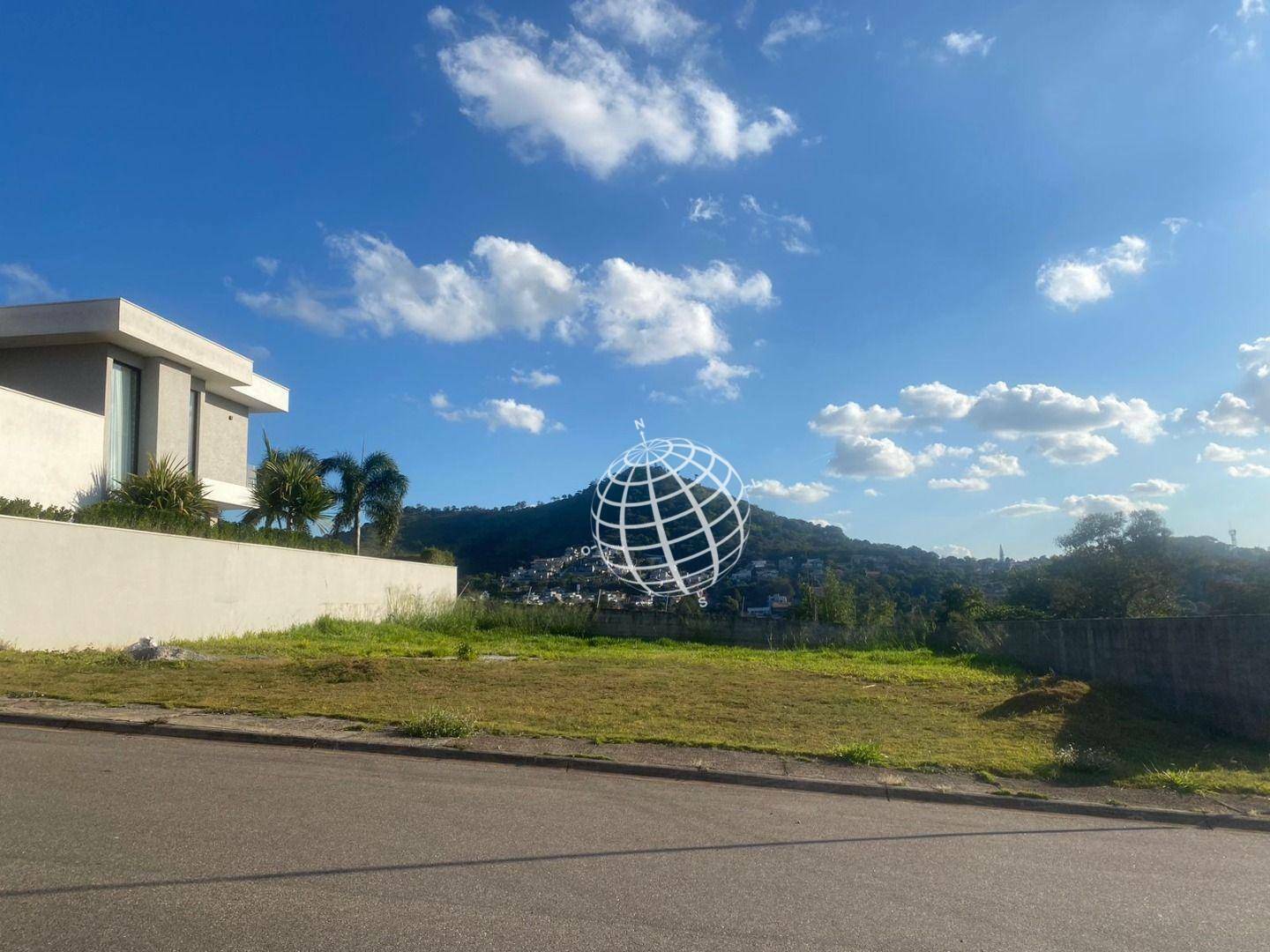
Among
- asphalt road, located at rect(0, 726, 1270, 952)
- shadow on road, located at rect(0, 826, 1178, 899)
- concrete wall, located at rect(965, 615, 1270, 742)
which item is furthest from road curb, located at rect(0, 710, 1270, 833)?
concrete wall, located at rect(965, 615, 1270, 742)

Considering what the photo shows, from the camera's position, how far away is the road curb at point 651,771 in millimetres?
7285

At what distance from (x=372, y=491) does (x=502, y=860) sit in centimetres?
3870

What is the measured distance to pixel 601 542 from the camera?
97.8ft

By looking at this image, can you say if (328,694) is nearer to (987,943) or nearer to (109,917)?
(109,917)

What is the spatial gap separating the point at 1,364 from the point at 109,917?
31.5 meters

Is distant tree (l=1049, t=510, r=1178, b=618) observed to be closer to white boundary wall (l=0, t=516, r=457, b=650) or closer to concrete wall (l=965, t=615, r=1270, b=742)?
concrete wall (l=965, t=615, r=1270, b=742)

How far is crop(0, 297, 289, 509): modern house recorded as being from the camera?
78.2 ft

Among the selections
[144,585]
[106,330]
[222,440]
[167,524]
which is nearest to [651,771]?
[144,585]

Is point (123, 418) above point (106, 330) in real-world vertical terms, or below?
below

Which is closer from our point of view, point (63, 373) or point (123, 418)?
point (63, 373)

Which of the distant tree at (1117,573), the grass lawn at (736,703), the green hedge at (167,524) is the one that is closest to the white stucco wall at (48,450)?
the green hedge at (167,524)

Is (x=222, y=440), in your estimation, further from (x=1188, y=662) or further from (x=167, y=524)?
(x=1188, y=662)

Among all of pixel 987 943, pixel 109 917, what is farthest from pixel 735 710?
pixel 109 917

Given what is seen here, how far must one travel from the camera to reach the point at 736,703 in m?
12.7
